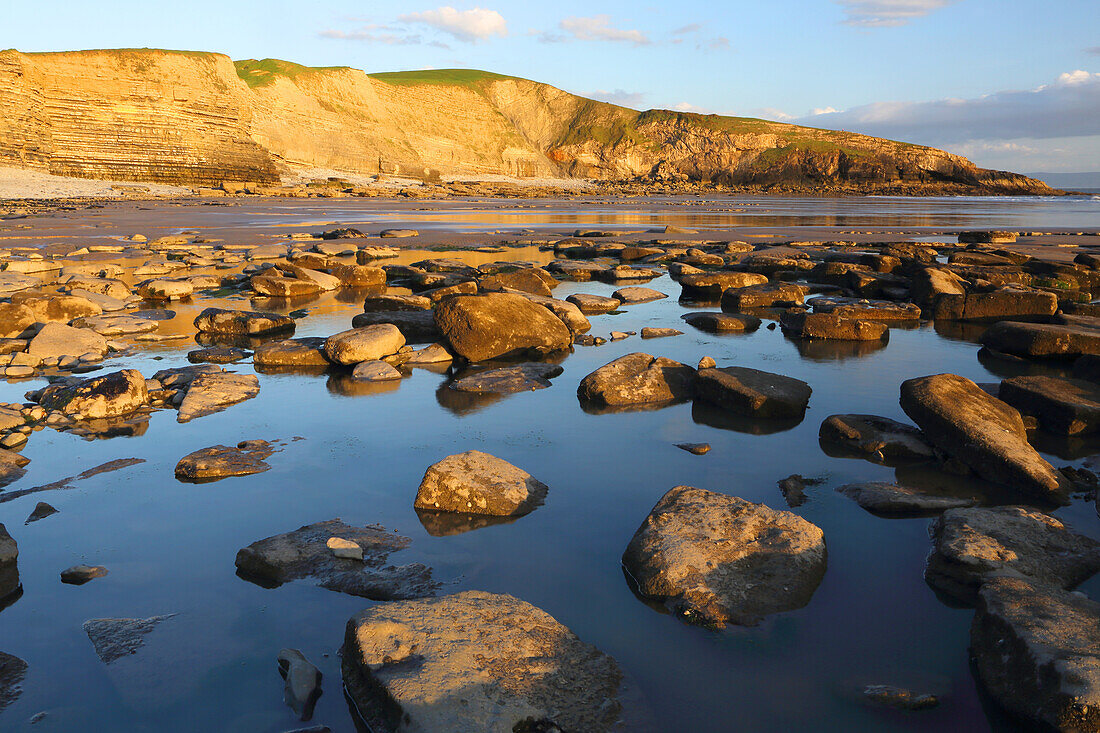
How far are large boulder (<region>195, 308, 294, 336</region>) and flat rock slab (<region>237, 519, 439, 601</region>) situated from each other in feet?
17.1

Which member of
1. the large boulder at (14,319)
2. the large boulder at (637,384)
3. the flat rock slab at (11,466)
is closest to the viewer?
the flat rock slab at (11,466)

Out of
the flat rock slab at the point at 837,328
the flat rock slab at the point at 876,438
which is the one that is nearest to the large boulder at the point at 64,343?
the flat rock slab at the point at 876,438

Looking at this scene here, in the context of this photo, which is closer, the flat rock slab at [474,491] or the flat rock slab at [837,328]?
the flat rock slab at [474,491]

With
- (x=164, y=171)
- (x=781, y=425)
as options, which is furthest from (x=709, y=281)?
(x=164, y=171)

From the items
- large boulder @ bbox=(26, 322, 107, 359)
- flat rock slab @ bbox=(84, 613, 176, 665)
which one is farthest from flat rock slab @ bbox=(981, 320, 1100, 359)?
large boulder @ bbox=(26, 322, 107, 359)

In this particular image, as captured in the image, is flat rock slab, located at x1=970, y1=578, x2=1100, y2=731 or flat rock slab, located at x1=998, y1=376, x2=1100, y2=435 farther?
flat rock slab, located at x1=998, y1=376, x2=1100, y2=435

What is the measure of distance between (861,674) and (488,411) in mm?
3354

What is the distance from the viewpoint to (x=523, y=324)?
22.9ft

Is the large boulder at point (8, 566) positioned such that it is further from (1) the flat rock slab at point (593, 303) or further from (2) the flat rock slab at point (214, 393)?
(1) the flat rock slab at point (593, 303)

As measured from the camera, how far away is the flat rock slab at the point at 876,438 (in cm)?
434

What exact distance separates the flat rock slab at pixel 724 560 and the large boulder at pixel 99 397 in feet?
12.8

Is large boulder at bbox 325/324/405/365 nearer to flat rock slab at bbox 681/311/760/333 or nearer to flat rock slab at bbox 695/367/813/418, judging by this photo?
flat rock slab at bbox 695/367/813/418

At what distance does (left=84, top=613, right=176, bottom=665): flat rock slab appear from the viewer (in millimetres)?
2502

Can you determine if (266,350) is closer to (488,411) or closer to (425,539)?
(488,411)
